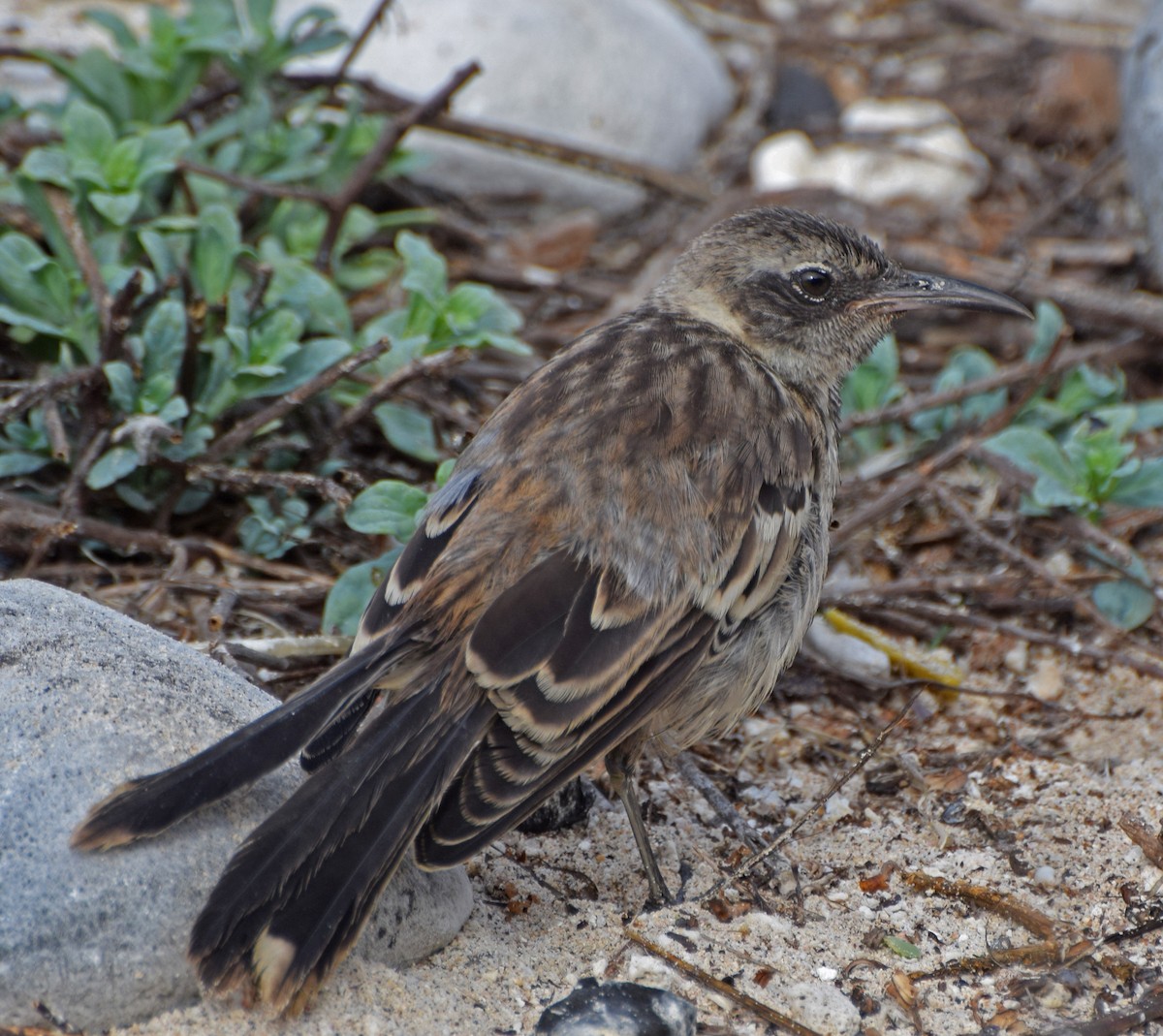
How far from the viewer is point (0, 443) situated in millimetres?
4555

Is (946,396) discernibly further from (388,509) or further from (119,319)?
(119,319)

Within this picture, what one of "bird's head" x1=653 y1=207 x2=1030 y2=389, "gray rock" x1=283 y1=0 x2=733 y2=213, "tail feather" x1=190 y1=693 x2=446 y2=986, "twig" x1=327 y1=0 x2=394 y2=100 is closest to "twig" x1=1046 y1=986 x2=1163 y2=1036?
"tail feather" x1=190 y1=693 x2=446 y2=986

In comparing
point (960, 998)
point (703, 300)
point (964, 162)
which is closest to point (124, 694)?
point (960, 998)

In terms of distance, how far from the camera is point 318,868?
296cm

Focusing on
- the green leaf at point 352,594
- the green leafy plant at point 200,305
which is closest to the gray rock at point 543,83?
the green leafy plant at point 200,305

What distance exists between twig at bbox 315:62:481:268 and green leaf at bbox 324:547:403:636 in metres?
1.92

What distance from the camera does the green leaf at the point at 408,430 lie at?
499 centimetres

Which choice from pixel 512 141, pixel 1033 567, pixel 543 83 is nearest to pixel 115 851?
pixel 1033 567

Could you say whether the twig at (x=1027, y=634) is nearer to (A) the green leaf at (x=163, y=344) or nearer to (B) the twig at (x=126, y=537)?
(B) the twig at (x=126, y=537)

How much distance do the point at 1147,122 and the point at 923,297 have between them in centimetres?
283

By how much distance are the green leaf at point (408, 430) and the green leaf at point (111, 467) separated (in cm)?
91

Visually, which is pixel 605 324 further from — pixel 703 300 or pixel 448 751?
pixel 448 751

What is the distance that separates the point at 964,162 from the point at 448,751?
20.8ft

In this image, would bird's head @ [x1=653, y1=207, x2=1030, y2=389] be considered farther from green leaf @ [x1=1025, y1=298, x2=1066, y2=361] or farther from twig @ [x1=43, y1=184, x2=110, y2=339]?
twig @ [x1=43, y1=184, x2=110, y2=339]
